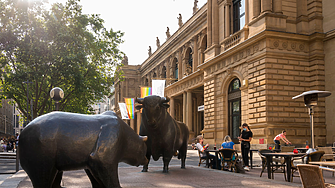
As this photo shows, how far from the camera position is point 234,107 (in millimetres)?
25547

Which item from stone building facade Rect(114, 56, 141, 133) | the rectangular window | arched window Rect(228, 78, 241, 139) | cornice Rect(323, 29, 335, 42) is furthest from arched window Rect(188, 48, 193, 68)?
stone building facade Rect(114, 56, 141, 133)

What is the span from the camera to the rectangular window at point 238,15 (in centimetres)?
2567

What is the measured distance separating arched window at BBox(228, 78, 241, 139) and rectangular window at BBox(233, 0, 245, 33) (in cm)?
455

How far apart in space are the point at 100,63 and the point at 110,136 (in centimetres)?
2596

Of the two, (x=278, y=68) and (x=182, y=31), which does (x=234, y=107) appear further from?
(x=182, y=31)

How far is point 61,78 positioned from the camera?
26.5 meters

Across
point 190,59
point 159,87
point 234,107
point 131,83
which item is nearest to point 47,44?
point 159,87

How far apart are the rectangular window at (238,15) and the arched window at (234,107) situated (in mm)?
4547

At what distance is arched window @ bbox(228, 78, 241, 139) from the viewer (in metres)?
24.8

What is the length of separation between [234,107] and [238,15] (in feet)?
25.4

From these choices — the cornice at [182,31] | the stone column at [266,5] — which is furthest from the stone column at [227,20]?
the cornice at [182,31]

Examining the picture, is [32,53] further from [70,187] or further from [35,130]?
[35,130]

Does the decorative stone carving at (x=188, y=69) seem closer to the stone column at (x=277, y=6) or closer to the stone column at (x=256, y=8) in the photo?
the stone column at (x=256, y=8)

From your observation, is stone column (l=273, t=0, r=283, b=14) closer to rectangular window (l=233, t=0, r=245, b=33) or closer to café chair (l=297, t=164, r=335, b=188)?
rectangular window (l=233, t=0, r=245, b=33)
